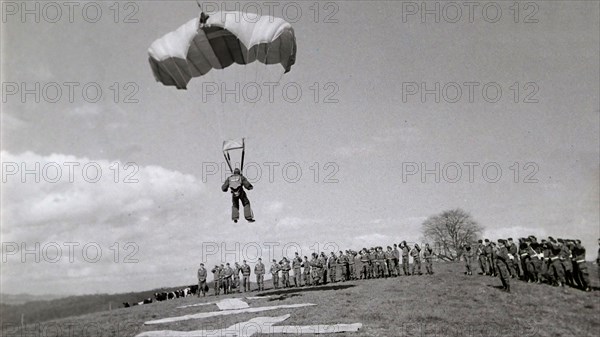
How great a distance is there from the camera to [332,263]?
23.5 meters

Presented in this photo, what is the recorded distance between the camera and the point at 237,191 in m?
14.0

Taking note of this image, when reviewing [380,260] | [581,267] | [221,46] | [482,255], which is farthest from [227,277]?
[581,267]

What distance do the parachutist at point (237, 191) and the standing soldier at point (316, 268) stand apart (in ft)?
33.3

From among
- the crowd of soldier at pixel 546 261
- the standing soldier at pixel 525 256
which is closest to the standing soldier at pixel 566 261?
the crowd of soldier at pixel 546 261

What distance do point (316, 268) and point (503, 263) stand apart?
10.2 m

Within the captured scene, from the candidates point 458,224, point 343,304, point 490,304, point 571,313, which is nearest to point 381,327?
point 343,304

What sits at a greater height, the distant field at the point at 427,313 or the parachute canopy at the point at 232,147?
the parachute canopy at the point at 232,147

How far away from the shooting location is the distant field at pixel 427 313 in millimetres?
10641

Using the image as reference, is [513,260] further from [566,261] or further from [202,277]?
[202,277]

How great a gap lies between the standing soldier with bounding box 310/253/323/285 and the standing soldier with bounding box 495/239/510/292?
9.62m

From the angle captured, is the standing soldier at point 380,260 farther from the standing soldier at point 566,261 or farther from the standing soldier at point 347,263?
the standing soldier at point 566,261

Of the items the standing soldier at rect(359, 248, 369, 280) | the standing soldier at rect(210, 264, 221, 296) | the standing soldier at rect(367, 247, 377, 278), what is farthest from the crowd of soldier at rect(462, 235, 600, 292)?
the standing soldier at rect(210, 264, 221, 296)

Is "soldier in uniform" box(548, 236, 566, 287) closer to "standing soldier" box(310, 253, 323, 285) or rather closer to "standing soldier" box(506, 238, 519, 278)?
"standing soldier" box(506, 238, 519, 278)

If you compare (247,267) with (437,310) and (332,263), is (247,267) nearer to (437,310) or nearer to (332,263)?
(332,263)
